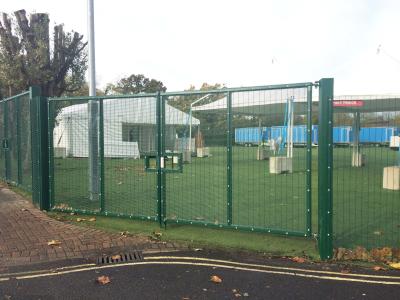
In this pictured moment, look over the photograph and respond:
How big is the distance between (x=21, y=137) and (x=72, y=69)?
9.81 meters

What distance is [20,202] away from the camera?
976 cm

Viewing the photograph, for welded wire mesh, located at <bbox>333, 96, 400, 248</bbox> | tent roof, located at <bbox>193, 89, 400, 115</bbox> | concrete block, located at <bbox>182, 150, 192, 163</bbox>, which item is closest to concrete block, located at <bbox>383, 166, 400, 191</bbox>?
welded wire mesh, located at <bbox>333, 96, 400, 248</bbox>

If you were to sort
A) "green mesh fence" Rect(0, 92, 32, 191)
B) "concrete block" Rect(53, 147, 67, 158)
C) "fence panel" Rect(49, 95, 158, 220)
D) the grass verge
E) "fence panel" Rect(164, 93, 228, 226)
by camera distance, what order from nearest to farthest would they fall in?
the grass verge, "fence panel" Rect(164, 93, 228, 226), "fence panel" Rect(49, 95, 158, 220), "concrete block" Rect(53, 147, 67, 158), "green mesh fence" Rect(0, 92, 32, 191)

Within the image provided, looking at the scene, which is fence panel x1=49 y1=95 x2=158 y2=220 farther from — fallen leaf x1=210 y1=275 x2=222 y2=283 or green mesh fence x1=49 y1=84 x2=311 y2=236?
fallen leaf x1=210 y1=275 x2=222 y2=283

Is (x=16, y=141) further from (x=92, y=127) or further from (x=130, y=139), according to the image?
(x=130, y=139)

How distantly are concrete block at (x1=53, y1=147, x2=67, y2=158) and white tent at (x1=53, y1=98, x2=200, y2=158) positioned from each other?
18 cm

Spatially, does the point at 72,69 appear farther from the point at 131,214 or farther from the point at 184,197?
the point at 131,214

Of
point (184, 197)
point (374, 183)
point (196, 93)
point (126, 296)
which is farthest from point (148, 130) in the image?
point (374, 183)

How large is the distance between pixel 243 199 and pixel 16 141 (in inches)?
236

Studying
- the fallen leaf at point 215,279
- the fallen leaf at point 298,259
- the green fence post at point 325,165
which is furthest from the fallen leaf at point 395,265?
the fallen leaf at point 215,279

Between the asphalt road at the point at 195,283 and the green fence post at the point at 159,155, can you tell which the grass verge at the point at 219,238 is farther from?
the asphalt road at the point at 195,283

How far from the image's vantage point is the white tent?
768 cm

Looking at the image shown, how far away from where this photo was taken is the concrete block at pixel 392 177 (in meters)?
11.0

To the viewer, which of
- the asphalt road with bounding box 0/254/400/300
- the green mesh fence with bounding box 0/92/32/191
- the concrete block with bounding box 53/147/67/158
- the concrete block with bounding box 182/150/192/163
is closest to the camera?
the asphalt road with bounding box 0/254/400/300
